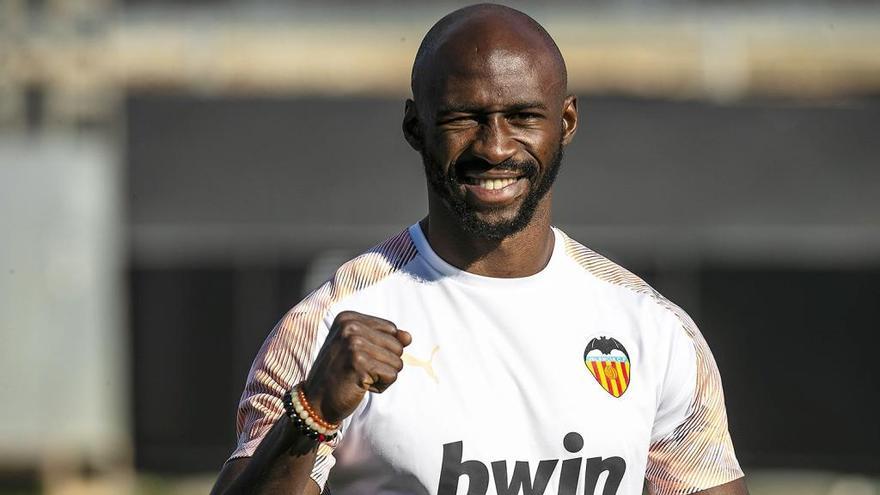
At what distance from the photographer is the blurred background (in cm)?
1336

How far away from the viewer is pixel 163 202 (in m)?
13.6

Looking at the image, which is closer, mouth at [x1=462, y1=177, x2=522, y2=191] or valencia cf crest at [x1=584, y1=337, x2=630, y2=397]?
mouth at [x1=462, y1=177, x2=522, y2=191]

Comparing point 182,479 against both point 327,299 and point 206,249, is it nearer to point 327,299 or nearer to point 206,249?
point 206,249

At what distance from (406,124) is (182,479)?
1011 centimetres

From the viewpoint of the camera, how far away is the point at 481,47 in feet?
11.3

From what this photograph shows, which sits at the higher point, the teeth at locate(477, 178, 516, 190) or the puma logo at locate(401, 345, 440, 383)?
the teeth at locate(477, 178, 516, 190)

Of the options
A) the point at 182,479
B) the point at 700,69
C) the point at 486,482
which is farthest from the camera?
the point at 700,69

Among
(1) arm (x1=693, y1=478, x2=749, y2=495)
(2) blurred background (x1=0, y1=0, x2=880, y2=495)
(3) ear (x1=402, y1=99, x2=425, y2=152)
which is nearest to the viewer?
(3) ear (x1=402, y1=99, x2=425, y2=152)

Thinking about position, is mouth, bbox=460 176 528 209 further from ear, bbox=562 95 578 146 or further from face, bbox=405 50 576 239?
ear, bbox=562 95 578 146

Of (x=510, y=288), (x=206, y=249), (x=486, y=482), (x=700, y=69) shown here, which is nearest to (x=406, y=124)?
(x=510, y=288)

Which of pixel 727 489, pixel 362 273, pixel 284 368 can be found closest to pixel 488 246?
pixel 362 273

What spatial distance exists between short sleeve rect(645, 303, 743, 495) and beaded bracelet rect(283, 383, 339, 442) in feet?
2.78

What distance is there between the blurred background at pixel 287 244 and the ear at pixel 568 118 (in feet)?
31.3

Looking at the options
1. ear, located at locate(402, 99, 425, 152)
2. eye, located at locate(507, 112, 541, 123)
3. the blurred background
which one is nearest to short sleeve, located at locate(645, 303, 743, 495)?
eye, located at locate(507, 112, 541, 123)
